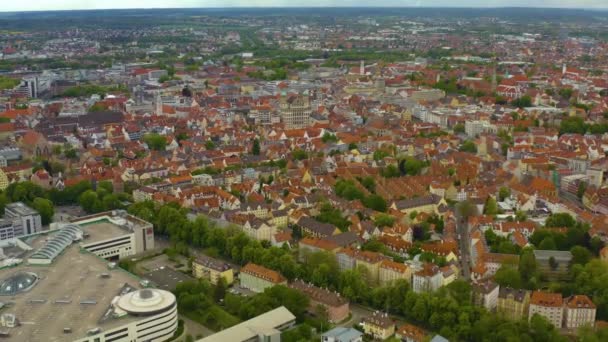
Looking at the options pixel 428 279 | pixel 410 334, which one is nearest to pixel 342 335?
pixel 410 334

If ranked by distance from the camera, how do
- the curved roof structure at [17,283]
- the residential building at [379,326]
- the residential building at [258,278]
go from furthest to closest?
the residential building at [258,278], the curved roof structure at [17,283], the residential building at [379,326]

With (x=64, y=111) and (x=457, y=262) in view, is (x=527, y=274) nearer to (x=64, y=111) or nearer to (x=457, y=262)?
(x=457, y=262)

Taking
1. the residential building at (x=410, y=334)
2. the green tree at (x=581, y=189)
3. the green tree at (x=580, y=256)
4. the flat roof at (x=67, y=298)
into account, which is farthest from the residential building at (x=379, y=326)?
the green tree at (x=581, y=189)

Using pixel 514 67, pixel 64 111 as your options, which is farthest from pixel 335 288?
pixel 514 67

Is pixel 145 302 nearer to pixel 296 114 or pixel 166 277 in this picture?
pixel 166 277

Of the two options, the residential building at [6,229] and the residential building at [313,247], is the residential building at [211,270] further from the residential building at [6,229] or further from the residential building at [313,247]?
the residential building at [6,229]

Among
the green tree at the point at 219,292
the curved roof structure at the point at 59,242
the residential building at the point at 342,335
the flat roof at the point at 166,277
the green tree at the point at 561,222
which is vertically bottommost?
the flat roof at the point at 166,277

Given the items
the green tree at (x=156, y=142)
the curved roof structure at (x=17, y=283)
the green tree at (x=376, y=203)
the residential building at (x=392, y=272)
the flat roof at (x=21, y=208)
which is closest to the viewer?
the curved roof structure at (x=17, y=283)

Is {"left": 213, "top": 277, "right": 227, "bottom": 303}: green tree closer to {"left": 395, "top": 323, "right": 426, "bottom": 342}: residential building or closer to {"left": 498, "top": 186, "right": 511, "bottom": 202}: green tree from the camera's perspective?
{"left": 395, "top": 323, "right": 426, "bottom": 342}: residential building
